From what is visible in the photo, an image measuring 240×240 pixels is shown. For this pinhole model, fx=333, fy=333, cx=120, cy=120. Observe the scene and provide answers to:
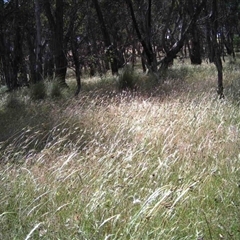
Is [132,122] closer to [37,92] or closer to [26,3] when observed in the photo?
[37,92]

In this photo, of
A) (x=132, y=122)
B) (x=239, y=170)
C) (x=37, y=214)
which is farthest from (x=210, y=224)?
(x=132, y=122)

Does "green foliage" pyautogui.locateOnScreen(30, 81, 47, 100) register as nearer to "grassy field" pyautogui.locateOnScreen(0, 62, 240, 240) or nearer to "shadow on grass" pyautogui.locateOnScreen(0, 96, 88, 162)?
"shadow on grass" pyautogui.locateOnScreen(0, 96, 88, 162)

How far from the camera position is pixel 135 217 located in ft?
6.51

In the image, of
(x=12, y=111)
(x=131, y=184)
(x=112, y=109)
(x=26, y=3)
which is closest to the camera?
(x=131, y=184)

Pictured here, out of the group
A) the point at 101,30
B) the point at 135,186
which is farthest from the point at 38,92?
the point at 101,30

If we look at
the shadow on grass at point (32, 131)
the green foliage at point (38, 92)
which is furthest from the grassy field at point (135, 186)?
the green foliage at point (38, 92)

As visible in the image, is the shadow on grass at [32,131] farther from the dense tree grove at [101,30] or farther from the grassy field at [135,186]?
the dense tree grove at [101,30]

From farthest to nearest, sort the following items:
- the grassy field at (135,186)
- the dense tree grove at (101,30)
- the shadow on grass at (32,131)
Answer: the dense tree grove at (101,30) → the shadow on grass at (32,131) → the grassy field at (135,186)

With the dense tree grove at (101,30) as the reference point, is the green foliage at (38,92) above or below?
below

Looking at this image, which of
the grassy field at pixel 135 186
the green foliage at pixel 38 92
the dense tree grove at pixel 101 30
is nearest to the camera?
the grassy field at pixel 135 186

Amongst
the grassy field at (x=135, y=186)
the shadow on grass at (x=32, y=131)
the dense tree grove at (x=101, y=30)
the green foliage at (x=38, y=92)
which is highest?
the dense tree grove at (x=101, y=30)

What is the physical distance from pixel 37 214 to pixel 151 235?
2.62ft

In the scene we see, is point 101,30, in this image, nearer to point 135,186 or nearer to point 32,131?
point 32,131

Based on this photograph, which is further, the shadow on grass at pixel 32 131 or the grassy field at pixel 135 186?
the shadow on grass at pixel 32 131
